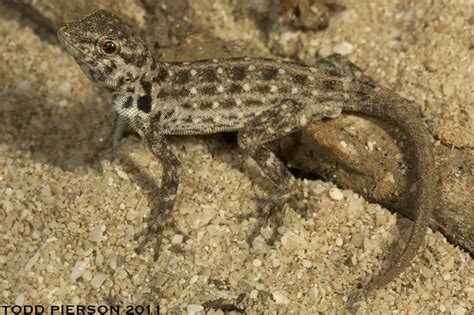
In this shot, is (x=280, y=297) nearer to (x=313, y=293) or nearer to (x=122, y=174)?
(x=313, y=293)

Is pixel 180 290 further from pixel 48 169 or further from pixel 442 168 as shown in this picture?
pixel 442 168

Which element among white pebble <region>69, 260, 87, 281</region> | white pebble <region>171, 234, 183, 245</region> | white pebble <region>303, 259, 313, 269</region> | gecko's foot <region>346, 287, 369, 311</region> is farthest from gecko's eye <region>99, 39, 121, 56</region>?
gecko's foot <region>346, 287, 369, 311</region>

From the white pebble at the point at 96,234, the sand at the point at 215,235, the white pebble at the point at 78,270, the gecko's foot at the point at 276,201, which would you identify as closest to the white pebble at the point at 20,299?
the sand at the point at 215,235

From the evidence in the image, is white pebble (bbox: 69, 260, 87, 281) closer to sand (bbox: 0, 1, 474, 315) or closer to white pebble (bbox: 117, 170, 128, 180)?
sand (bbox: 0, 1, 474, 315)

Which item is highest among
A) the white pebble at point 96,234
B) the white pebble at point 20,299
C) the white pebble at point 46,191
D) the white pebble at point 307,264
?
the white pebble at point 307,264

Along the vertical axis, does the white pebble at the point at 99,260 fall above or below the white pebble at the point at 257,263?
below

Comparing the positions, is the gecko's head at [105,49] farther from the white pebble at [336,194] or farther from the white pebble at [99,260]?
the white pebble at [336,194]
